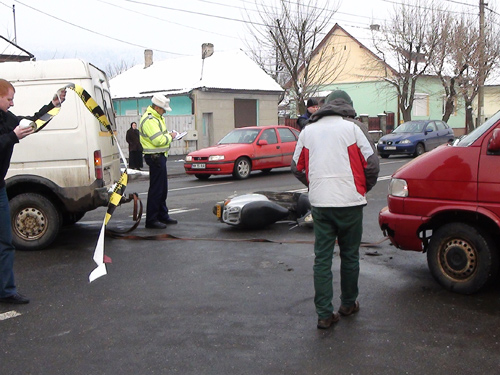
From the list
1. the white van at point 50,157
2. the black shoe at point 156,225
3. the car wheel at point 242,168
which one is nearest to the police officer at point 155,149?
the black shoe at point 156,225

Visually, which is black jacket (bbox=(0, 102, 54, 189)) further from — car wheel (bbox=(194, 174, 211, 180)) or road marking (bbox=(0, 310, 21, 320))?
car wheel (bbox=(194, 174, 211, 180))

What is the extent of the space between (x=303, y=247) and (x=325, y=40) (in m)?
41.6

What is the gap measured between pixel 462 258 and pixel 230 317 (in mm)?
2089

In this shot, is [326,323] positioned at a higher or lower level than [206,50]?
lower

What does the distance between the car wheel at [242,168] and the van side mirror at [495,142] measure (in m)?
12.1

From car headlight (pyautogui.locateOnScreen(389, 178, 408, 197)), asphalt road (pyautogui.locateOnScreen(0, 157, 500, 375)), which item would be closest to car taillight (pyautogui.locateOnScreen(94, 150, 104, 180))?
asphalt road (pyautogui.locateOnScreen(0, 157, 500, 375))

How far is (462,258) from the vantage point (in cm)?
509

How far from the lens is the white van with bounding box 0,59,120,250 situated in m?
7.14

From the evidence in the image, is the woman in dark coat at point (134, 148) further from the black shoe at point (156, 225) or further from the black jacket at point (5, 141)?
the black jacket at point (5, 141)

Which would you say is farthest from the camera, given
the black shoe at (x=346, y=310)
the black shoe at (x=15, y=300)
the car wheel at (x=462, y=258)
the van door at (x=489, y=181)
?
the black shoe at (x=15, y=300)

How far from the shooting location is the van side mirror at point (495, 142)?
472cm

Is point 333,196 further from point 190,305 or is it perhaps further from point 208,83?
point 208,83

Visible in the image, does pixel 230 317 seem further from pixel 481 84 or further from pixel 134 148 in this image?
pixel 481 84

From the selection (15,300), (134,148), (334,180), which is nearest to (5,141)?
(15,300)
